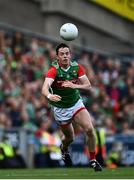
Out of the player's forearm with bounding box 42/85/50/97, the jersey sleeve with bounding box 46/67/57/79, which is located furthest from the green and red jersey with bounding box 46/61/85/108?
the player's forearm with bounding box 42/85/50/97

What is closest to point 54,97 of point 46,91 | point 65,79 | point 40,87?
point 46,91

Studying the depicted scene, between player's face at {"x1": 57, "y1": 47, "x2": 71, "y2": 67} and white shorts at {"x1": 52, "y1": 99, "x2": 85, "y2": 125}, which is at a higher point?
player's face at {"x1": 57, "y1": 47, "x2": 71, "y2": 67}

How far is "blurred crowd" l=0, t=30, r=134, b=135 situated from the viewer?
2602cm

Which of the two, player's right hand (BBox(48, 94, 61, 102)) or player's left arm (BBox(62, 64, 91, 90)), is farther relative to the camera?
player's left arm (BBox(62, 64, 91, 90))

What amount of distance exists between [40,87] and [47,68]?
3.34ft

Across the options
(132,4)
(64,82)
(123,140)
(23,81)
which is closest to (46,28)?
(132,4)

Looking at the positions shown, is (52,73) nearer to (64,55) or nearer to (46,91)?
(64,55)

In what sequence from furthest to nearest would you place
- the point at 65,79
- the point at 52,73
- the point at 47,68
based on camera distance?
the point at 47,68
the point at 65,79
the point at 52,73

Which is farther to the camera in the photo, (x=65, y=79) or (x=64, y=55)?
(x=65, y=79)

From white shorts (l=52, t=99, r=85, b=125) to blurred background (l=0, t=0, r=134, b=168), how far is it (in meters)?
2.42

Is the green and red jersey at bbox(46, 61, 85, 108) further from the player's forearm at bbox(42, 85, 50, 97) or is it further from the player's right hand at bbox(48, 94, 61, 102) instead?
the player's right hand at bbox(48, 94, 61, 102)

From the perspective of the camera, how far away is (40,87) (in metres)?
28.0

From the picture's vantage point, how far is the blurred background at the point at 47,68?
2484cm

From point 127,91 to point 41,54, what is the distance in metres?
2.89
